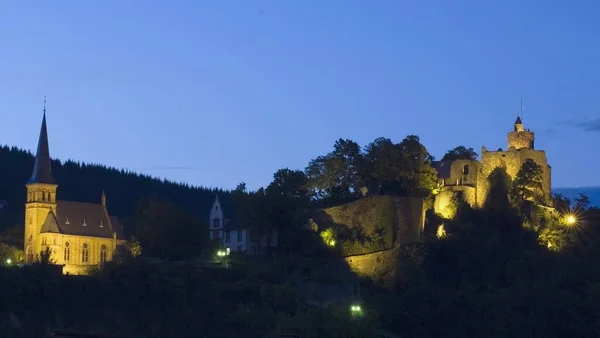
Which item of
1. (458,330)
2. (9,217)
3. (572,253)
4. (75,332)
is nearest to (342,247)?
(458,330)

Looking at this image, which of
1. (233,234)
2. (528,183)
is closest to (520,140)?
(528,183)

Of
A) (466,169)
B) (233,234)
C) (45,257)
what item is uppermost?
(466,169)

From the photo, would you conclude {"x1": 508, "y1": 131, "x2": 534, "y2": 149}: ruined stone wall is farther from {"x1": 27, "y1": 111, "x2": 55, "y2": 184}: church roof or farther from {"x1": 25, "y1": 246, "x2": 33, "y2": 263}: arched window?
{"x1": 25, "y1": 246, "x2": 33, "y2": 263}: arched window

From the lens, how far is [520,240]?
94062 millimetres

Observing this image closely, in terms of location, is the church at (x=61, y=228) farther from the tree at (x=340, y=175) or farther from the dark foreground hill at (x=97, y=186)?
the dark foreground hill at (x=97, y=186)

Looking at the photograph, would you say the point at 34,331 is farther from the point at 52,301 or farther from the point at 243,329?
the point at 243,329

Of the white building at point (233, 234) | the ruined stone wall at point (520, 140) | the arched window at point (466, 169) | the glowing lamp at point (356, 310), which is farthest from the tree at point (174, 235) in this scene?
the ruined stone wall at point (520, 140)

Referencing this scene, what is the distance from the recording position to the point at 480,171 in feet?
315

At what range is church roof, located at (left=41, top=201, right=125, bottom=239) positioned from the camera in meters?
96.4

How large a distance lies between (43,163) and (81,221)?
467cm

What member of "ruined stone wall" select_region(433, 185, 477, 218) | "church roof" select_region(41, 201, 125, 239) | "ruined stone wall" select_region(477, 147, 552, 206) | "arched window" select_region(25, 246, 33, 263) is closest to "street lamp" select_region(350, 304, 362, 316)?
"ruined stone wall" select_region(433, 185, 477, 218)

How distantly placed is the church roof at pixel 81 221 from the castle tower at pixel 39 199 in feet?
1.94

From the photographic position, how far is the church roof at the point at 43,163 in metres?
97.4

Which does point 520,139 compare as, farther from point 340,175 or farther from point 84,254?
point 84,254
